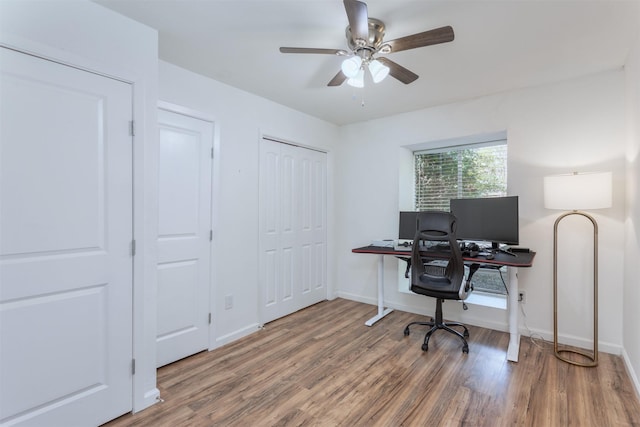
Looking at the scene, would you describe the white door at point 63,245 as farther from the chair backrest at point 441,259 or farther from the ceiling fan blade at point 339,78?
the chair backrest at point 441,259

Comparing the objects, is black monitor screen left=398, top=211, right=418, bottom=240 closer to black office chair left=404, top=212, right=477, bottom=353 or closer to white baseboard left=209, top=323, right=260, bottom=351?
black office chair left=404, top=212, right=477, bottom=353

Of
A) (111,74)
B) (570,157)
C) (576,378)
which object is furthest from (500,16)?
(576,378)

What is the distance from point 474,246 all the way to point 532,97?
1.59 meters

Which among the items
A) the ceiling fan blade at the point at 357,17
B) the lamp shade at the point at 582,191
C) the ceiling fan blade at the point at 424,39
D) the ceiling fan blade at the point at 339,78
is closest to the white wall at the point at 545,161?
the lamp shade at the point at 582,191

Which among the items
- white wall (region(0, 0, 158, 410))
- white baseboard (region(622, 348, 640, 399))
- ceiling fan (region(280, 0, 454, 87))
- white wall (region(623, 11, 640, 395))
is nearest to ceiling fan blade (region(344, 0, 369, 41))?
ceiling fan (region(280, 0, 454, 87))

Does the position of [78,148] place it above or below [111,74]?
below

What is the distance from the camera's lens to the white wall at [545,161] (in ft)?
8.65

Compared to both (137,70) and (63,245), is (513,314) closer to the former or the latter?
(63,245)

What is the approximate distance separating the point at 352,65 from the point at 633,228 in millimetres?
2436

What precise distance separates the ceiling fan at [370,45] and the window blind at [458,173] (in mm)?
1888

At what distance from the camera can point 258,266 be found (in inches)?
128

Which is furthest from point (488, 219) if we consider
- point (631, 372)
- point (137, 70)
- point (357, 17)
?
point (137, 70)

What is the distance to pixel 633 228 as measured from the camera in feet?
7.45

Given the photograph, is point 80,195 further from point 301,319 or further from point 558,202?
point 558,202
